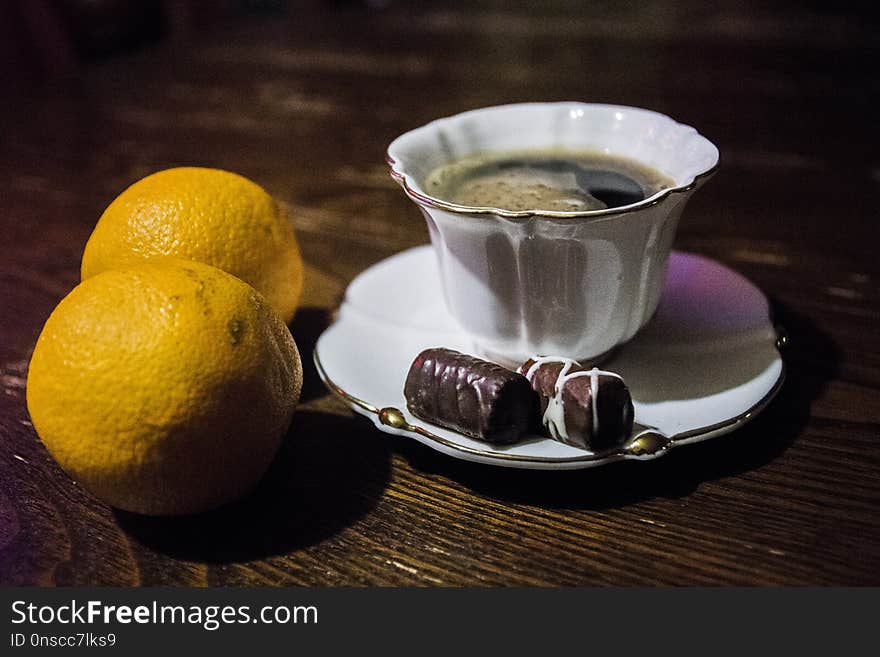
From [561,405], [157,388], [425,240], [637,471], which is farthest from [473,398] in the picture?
[425,240]

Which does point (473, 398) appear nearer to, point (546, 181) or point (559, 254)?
point (559, 254)

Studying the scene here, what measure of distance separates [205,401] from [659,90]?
1.63m

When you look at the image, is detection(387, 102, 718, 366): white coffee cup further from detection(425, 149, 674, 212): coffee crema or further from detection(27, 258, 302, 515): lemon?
detection(27, 258, 302, 515): lemon

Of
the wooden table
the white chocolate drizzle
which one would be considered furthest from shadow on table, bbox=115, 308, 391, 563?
the white chocolate drizzle

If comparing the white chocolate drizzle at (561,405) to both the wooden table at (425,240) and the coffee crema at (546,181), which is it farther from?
the coffee crema at (546,181)

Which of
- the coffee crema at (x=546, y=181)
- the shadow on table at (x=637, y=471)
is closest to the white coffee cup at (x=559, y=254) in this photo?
the coffee crema at (x=546, y=181)

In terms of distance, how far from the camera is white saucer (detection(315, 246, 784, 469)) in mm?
800

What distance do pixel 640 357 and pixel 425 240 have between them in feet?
1.66

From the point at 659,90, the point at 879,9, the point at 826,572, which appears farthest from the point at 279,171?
the point at 879,9

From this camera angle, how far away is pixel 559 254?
855 mm

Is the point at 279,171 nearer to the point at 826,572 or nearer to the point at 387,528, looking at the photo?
the point at 387,528

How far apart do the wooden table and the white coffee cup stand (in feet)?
0.56

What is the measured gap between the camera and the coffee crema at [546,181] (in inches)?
39.2

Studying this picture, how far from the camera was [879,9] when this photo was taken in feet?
9.22
